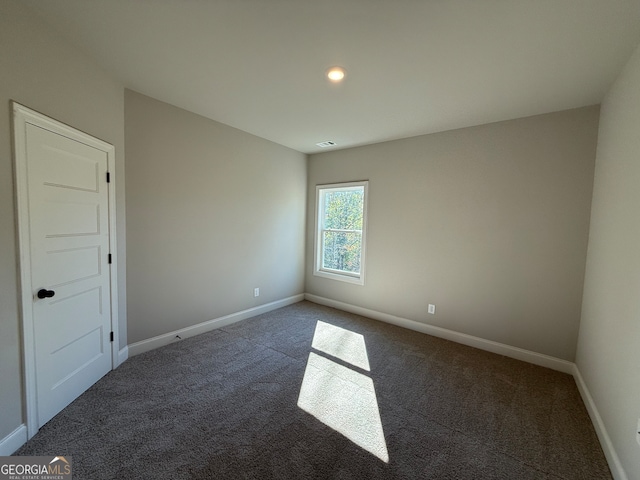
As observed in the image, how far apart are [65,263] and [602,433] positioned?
13.4ft

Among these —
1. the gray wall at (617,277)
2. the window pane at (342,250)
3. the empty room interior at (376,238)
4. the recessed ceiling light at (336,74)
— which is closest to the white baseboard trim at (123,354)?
the empty room interior at (376,238)

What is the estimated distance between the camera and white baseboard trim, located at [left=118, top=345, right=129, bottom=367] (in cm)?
256

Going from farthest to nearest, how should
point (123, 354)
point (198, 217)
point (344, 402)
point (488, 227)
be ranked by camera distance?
point (198, 217) < point (488, 227) < point (123, 354) < point (344, 402)

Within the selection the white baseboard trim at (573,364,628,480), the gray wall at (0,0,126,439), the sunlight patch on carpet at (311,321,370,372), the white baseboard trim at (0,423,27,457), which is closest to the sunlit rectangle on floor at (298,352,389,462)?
the sunlight patch on carpet at (311,321,370,372)

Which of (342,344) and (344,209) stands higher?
(344,209)

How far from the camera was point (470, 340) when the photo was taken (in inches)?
127

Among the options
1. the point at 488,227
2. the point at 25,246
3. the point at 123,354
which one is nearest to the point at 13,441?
the point at 123,354

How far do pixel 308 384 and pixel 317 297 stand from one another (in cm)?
245

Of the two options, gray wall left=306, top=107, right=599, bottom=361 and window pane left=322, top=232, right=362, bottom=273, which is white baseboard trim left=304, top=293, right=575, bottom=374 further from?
window pane left=322, top=232, right=362, bottom=273

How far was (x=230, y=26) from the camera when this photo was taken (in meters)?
1.68

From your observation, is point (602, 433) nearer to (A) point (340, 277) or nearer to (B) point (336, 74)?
(A) point (340, 277)

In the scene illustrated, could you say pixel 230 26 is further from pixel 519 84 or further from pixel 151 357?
pixel 151 357

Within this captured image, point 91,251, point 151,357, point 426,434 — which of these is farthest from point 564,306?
point 91,251

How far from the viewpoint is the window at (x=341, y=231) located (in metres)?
4.29
